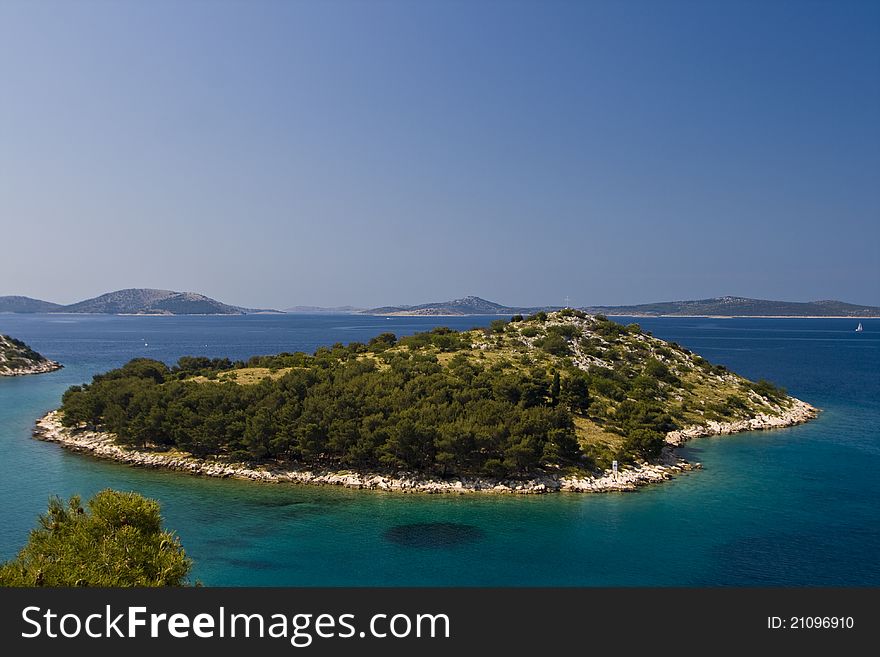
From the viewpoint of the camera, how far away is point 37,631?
44.6 ft

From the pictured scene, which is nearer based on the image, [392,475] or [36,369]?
[392,475]

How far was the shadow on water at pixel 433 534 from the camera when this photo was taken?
149 ft

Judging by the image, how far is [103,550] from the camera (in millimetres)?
21078

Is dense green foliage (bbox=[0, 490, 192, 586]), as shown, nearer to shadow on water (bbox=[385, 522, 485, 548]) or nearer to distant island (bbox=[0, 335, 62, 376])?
shadow on water (bbox=[385, 522, 485, 548])

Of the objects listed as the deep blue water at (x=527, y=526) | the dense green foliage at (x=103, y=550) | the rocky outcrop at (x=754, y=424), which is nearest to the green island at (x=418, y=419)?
the rocky outcrop at (x=754, y=424)

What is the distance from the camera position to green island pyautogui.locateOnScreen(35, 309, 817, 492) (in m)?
61.2

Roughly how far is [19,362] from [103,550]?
183m

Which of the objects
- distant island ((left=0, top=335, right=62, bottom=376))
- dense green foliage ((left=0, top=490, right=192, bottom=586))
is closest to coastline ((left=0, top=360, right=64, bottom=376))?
distant island ((left=0, top=335, right=62, bottom=376))

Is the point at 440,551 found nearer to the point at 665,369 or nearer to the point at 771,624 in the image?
the point at 771,624

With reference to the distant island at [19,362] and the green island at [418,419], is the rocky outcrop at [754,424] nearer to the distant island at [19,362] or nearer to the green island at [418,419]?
the green island at [418,419]

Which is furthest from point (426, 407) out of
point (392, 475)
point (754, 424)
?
point (754, 424)

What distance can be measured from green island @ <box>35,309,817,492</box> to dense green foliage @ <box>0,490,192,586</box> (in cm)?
Answer: 3799

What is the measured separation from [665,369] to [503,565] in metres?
74.4

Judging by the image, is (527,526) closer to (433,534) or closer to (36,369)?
(433,534)
